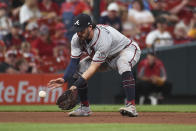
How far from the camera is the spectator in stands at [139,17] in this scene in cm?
1612

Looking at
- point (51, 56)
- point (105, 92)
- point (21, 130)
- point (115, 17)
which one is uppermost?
point (115, 17)

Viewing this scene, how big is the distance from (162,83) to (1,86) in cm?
448

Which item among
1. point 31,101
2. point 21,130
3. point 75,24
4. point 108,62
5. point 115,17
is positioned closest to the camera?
point 21,130

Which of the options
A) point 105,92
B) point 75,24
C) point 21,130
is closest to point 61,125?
point 21,130

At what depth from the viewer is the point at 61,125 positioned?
762cm

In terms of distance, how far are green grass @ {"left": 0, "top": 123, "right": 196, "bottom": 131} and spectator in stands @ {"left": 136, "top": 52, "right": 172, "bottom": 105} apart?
7.62 metres

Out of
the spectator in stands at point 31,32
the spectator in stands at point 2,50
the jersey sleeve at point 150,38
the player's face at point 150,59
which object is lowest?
the player's face at point 150,59

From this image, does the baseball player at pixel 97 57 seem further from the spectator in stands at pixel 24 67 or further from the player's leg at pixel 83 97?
the spectator in stands at pixel 24 67

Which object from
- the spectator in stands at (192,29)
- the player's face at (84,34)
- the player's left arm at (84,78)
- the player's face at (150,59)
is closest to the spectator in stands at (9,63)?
the player's face at (150,59)

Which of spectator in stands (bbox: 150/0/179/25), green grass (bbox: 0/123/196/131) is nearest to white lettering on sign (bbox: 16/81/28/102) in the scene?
spectator in stands (bbox: 150/0/179/25)

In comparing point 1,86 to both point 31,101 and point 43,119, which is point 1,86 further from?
point 43,119

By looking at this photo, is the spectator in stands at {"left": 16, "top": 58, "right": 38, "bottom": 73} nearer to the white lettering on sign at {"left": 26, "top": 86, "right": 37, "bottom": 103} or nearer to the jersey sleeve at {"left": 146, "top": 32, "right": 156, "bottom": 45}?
the white lettering on sign at {"left": 26, "top": 86, "right": 37, "bottom": 103}

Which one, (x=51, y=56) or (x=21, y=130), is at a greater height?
(x=51, y=56)

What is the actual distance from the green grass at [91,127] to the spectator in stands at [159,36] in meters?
8.00
